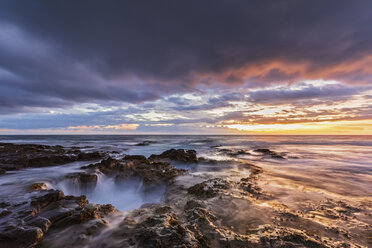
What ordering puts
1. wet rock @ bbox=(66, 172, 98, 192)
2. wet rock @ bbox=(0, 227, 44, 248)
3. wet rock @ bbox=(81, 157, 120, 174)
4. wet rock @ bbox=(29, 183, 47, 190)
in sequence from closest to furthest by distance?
wet rock @ bbox=(0, 227, 44, 248) → wet rock @ bbox=(29, 183, 47, 190) → wet rock @ bbox=(66, 172, 98, 192) → wet rock @ bbox=(81, 157, 120, 174)

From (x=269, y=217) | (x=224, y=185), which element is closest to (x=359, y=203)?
(x=269, y=217)

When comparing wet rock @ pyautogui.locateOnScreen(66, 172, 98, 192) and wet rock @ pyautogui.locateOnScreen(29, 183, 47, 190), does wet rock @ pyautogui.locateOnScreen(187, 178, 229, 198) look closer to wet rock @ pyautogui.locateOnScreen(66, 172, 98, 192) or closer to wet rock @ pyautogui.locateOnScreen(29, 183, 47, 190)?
wet rock @ pyautogui.locateOnScreen(66, 172, 98, 192)

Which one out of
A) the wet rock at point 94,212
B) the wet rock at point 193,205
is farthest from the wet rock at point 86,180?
the wet rock at point 193,205

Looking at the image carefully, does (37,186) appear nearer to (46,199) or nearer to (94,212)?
(46,199)

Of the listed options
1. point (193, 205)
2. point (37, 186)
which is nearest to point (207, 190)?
point (193, 205)

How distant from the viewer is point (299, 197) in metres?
6.23

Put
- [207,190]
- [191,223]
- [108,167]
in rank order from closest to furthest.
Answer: [191,223] → [207,190] → [108,167]

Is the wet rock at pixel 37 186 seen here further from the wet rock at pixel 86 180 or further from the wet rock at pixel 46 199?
the wet rock at pixel 46 199

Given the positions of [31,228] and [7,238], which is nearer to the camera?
[7,238]

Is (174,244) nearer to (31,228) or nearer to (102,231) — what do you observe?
(102,231)

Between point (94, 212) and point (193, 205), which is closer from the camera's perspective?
point (94, 212)

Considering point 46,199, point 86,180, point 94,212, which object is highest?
point 46,199

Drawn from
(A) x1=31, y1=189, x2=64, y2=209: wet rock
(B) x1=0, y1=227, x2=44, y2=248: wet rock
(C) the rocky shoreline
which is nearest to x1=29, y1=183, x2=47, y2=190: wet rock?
(C) the rocky shoreline

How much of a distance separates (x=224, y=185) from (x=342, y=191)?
5.03 meters
